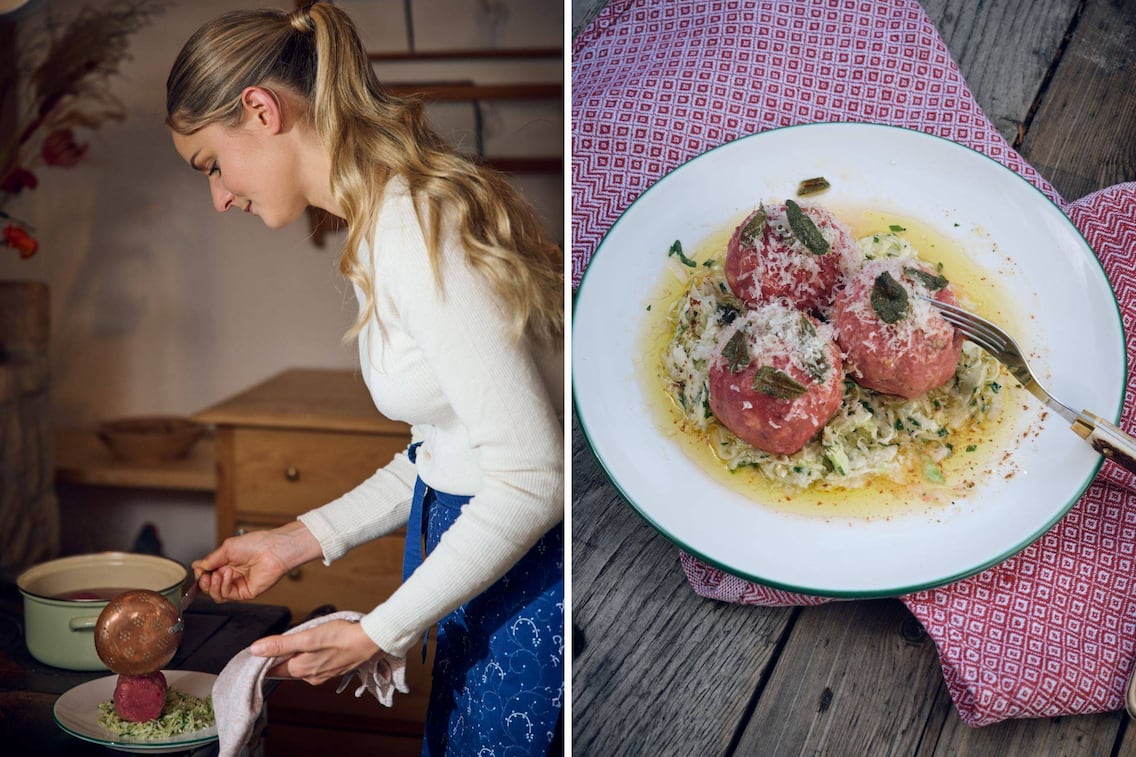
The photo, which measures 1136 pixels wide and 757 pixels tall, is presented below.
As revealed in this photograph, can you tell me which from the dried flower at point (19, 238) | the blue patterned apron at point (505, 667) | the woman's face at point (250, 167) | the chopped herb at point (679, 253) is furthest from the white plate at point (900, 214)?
the dried flower at point (19, 238)

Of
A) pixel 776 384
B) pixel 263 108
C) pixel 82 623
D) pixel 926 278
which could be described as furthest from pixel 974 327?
pixel 82 623

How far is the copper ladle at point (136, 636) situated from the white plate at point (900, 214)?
279mm

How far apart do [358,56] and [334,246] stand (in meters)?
0.10

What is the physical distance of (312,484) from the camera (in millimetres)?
533

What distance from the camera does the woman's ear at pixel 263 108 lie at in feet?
1.50

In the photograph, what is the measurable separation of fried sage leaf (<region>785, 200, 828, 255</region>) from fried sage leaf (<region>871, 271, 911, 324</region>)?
5 centimetres

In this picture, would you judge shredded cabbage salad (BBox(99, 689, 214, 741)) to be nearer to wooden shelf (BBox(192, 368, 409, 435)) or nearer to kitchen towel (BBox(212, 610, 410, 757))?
kitchen towel (BBox(212, 610, 410, 757))

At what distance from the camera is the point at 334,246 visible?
501mm

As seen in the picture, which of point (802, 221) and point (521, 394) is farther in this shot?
point (802, 221)

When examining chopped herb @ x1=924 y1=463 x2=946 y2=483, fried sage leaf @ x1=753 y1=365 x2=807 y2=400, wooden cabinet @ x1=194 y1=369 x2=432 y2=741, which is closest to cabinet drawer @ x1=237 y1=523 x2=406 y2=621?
wooden cabinet @ x1=194 y1=369 x2=432 y2=741

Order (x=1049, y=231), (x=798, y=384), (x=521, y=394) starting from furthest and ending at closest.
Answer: (x=1049, y=231), (x=798, y=384), (x=521, y=394)

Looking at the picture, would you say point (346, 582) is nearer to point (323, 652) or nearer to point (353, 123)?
point (323, 652)

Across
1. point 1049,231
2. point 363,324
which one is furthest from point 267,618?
point 1049,231

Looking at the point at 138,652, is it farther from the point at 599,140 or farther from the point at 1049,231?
the point at 1049,231
